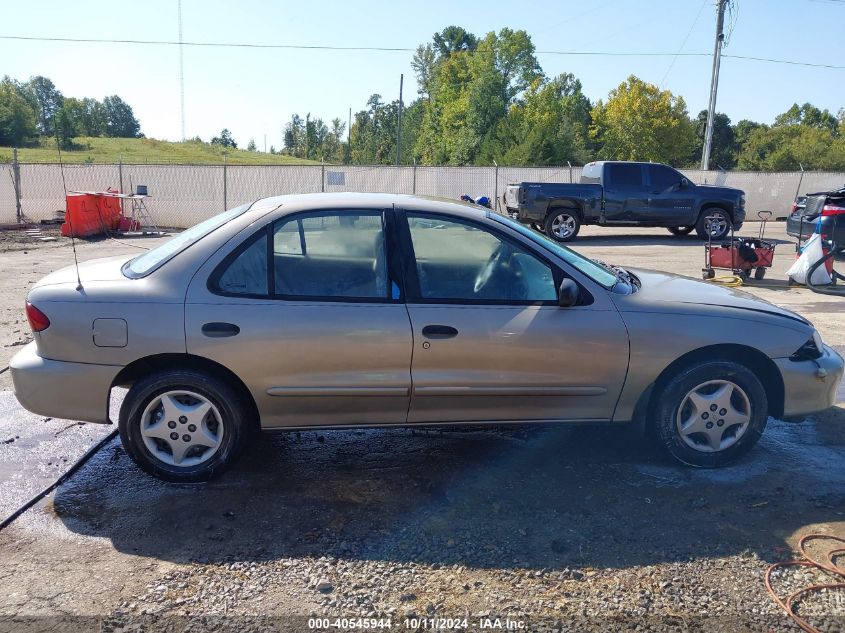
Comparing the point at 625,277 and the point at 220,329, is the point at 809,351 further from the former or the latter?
the point at 220,329

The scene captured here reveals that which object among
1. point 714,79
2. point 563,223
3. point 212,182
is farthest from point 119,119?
point 563,223

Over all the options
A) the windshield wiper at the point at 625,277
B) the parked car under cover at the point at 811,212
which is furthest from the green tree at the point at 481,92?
the windshield wiper at the point at 625,277

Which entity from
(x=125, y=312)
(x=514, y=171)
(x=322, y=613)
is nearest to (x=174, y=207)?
(x=514, y=171)

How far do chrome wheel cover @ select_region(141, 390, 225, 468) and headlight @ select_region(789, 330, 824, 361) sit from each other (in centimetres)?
333

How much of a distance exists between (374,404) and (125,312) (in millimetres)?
1409

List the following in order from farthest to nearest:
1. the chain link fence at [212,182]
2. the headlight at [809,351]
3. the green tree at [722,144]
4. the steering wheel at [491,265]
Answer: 1. the green tree at [722,144]
2. the chain link fence at [212,182]
3. the headlight at [809,351]
4. the steering wheel at [491,265]

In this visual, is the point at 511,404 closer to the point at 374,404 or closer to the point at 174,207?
the point at 374,404

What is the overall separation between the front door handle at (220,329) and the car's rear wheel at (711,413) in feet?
7.94

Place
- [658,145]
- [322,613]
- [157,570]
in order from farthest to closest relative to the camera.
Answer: [658,145]
[157,570]
[322,613]

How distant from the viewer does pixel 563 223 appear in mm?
16766

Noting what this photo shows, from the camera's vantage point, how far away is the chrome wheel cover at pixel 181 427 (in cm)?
378

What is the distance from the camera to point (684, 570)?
10.2 feet

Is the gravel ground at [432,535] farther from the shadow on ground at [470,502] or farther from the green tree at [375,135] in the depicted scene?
the green tree at [375,135]

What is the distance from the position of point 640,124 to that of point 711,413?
187ft
